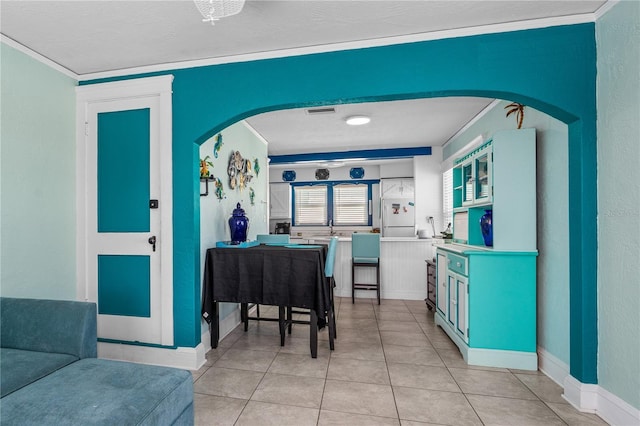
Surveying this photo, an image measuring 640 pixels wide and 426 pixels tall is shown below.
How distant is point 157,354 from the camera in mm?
2596

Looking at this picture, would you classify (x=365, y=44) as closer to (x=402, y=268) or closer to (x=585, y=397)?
(x=585, y=397)

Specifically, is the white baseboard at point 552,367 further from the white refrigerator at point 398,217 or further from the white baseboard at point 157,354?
the white refrigerator at point 398,217

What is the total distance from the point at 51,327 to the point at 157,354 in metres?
1.05

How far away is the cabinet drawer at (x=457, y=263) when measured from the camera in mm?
2715

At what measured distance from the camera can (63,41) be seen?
2.24 m

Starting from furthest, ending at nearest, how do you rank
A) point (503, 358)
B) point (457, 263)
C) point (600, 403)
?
1. point (457, 263)
2. point (503, 358)
3. point (600, 403)

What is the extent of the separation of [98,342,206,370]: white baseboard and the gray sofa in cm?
92

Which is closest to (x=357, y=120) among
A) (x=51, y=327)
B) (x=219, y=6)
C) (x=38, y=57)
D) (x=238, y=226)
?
(x=238, y=226)

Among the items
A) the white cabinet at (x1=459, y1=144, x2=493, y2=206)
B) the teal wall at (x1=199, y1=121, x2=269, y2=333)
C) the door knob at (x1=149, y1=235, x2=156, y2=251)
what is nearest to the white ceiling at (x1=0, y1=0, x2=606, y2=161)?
the teal wall at (x1=199, y1=121, x2=269, y2=333)

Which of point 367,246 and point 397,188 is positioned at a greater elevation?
point 397,188

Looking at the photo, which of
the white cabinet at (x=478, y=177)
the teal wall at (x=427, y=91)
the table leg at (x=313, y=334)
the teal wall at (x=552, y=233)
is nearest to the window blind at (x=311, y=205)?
the white cabinet at (x=478, y=177)

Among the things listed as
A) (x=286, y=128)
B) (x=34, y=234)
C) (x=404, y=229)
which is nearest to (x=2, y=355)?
(x=34, y=234)

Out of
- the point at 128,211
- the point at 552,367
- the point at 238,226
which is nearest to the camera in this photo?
the point at 552,367

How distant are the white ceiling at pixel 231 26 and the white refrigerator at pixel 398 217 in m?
4.37
